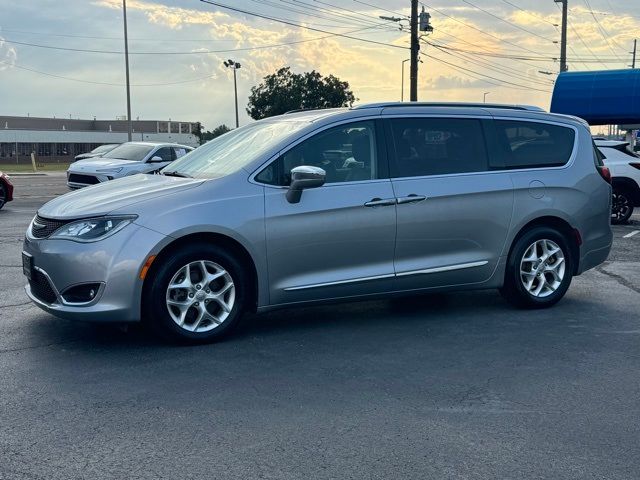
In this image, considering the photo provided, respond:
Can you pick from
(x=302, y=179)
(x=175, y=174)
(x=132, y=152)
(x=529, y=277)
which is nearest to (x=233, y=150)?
(x=175, y=174)

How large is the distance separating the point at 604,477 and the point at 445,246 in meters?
3.25

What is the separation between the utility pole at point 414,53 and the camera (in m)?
29.5

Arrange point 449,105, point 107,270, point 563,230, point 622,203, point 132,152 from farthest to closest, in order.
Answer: point 132,152, point 622,203, point 563,230, point 449,105, point 107,270

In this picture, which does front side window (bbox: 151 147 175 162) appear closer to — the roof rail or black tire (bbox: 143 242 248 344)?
the roof rail

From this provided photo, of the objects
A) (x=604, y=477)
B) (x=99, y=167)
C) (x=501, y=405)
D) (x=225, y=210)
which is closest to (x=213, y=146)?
(x=225, y=210)

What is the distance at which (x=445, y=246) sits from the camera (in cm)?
674

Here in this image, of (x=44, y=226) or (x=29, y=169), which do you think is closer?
(x=44, y=226)

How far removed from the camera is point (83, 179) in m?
18.7

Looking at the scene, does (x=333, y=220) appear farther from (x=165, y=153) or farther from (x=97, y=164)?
(x=165, y=153)

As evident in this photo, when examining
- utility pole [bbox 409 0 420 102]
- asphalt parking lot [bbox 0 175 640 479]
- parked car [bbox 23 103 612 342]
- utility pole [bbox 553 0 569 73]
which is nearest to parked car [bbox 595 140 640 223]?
parked car [bbox 23 103 612 342]

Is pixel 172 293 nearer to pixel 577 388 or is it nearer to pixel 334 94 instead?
pixel 577 388

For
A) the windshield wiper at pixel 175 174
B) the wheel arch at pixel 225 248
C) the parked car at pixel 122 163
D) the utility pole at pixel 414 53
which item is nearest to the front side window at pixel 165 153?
the parked car at pixel 122 163

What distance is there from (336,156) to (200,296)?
1561mm

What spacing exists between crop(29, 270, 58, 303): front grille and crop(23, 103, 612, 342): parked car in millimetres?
16
